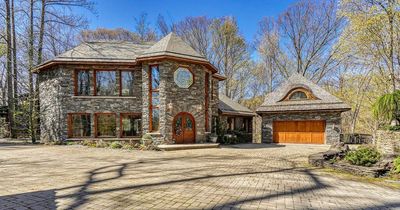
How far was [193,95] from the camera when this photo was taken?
526 inches

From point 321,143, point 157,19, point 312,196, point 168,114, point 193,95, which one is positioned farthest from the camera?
point 157,19

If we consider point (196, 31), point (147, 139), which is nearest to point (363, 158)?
point (147, 139)

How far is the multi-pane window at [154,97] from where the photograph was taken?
42.3 feet

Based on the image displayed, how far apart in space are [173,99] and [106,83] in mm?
4800

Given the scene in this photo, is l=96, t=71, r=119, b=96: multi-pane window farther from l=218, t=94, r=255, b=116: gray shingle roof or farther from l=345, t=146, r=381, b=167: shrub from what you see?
l=345, t=146, r=381, b=167: shrub

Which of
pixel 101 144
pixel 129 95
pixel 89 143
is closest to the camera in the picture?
pixel 101 144

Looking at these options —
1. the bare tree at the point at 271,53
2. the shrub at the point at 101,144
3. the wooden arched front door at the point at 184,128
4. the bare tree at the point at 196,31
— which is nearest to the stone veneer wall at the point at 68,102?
the shrub at the point at 101,144

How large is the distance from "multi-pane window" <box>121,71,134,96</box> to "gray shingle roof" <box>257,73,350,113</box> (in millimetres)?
10010

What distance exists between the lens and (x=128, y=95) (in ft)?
46.7

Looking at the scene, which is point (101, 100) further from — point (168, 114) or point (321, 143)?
point (321, 143)

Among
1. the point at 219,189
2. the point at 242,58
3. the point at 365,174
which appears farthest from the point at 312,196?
the point at 242,58

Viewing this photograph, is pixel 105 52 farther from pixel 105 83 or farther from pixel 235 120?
pixel 235 120

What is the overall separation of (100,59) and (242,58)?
56.6ft

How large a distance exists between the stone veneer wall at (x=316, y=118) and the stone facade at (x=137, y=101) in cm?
679
